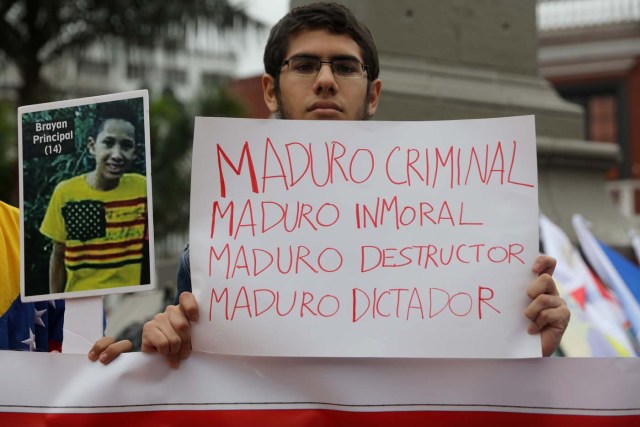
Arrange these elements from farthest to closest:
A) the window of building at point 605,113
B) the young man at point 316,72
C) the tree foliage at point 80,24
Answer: the window of building at point 605,113 < the tree foliage at point 80,24 < the young man at point 316,72

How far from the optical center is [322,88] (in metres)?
2.30

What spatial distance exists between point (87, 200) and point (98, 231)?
7 centimetres

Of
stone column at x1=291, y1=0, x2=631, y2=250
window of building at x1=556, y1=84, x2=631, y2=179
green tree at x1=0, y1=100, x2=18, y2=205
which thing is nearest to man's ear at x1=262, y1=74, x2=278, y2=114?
stone column at x1=291, y1=0, x2=631, y2=250

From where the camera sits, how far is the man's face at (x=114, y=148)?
211 cm

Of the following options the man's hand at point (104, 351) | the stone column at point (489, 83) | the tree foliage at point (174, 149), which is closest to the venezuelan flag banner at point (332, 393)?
the man's hand at point (104, 351)

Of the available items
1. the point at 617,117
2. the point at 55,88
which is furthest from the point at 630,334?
the point at 617,117

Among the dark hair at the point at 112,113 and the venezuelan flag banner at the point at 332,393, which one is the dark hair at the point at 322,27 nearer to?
the dark hair at the point at 112,113

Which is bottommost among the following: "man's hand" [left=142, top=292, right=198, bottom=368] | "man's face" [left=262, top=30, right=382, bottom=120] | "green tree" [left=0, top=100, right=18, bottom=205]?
"man's hand" [left=142, top=292, right=198, bottom=368]

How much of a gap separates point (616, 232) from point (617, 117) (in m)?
16.9

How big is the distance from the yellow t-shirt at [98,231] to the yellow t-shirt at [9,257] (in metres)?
0.25

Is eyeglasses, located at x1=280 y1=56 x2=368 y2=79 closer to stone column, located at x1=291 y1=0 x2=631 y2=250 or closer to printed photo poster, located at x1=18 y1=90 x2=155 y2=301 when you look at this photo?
printed photo poster, located at x1=18 y1=90 x2=155 y2=301

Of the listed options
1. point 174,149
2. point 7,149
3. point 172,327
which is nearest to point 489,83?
point 172,327

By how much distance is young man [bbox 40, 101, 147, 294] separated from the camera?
6.93 feet

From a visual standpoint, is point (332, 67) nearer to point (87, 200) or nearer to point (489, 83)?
point (87, 200)
